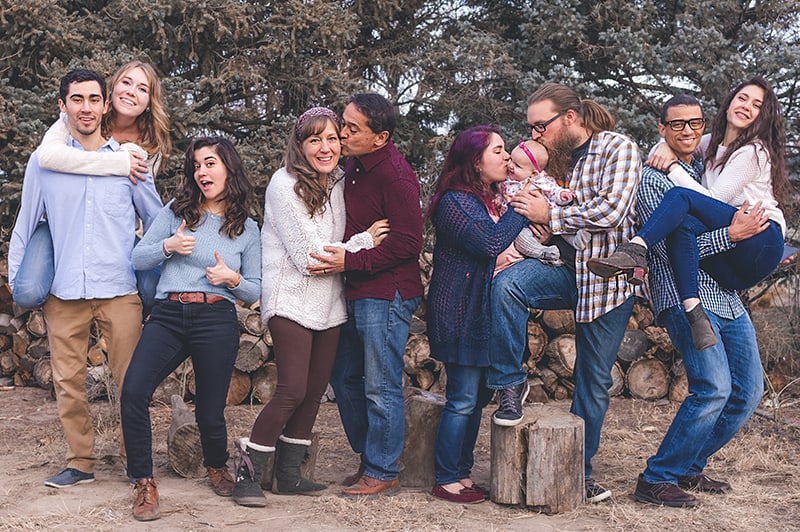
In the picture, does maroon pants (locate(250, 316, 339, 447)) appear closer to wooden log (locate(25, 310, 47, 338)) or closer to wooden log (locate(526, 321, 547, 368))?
wooden log (locate(526, 321, 547, 368))

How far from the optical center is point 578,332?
4516 millimetres

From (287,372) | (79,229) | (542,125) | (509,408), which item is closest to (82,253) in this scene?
(79,229)

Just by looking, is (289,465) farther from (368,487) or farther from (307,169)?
(307,169)

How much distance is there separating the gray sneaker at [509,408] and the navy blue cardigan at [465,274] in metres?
0.20

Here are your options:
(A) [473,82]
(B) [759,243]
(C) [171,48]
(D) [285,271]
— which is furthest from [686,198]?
(C) [171,48]

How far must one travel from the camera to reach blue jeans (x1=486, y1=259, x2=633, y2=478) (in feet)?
14.4

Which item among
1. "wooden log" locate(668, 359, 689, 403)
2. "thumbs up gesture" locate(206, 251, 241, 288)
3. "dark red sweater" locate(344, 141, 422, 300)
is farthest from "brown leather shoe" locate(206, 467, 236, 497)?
"wooden log" locate(668, 359, 689, 403)

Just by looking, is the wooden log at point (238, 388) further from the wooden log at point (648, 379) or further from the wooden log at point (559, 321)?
the wooden log at point (648, 379)

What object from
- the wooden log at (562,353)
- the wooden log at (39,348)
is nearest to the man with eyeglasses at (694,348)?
the wooden log at (562,353)

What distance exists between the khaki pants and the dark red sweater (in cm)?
126

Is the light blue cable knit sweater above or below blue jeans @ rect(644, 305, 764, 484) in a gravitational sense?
above

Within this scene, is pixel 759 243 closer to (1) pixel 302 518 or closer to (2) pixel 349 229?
(2) pixel 349 229

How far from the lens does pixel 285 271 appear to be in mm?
4434

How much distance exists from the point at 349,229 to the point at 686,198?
177cm
